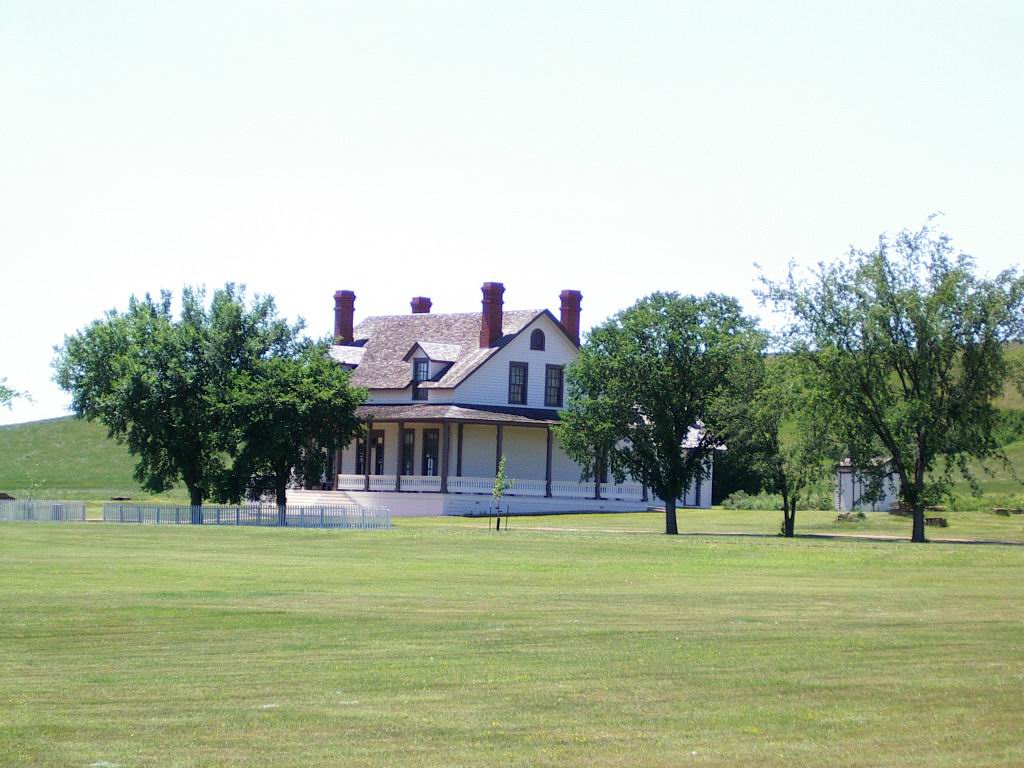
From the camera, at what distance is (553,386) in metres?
77.8

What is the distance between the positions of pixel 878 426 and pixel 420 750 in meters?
41.9

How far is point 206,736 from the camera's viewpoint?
12.0 meters

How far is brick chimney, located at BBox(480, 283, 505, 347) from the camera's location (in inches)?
2990

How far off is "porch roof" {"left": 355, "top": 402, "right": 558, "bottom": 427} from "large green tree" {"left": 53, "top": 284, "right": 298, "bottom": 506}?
8.96 m

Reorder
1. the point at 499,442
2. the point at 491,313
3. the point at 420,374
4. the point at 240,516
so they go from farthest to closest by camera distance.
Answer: the point at 491,313 → the point at 420,374 → the point at 499,442 → the point at 240,516

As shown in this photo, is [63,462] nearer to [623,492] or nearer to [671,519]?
[623,492]

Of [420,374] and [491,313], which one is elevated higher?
[491,313]

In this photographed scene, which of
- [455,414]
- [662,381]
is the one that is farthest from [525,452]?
[662,381]

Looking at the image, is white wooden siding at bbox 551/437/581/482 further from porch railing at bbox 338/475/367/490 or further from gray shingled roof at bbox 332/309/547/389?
porch railing at bbox 338/475/367/490

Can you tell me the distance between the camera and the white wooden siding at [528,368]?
74500 millimetres

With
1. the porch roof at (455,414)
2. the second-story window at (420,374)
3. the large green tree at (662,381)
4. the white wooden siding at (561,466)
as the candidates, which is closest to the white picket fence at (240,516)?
the large green tree at (662,381)

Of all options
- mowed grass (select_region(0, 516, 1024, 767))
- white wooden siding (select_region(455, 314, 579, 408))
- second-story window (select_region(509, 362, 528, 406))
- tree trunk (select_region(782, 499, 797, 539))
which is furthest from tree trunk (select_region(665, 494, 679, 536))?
mowed grass (select_region(0, 516, 1024, 767))

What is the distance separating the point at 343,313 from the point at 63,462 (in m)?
46.6

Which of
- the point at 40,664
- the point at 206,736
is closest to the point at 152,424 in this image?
the point at 40,664
